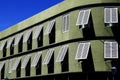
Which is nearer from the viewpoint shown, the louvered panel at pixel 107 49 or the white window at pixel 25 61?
the louvered panel at pixel 107 49

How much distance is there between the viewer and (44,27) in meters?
41.0

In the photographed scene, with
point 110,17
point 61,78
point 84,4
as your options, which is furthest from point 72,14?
point 61,78

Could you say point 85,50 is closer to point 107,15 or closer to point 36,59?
point 107,15

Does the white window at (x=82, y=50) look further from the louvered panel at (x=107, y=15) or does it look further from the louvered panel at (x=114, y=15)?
the louvered panel at (x=114, y=15)

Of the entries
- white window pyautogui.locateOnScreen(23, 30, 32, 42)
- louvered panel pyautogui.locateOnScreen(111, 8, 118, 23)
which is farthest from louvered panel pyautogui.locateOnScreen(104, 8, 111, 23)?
white window pyautogui.locateOnScreen(23, 30, 32, 42)

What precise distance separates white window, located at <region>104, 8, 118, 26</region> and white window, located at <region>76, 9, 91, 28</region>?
1.58m

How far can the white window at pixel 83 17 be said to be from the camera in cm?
3291

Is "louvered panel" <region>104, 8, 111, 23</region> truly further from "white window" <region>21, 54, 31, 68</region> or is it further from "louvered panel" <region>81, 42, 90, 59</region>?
"white window" <region>21, 54, 31, 68</region>

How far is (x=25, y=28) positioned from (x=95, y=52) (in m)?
15.2

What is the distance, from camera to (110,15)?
108ft

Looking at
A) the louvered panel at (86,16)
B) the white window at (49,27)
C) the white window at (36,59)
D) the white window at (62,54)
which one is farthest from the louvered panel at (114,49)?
the white window at (36,59)

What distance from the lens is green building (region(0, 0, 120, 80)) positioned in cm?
3259

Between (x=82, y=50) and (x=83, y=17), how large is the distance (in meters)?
3.03

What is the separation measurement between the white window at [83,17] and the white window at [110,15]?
1.58 meters
